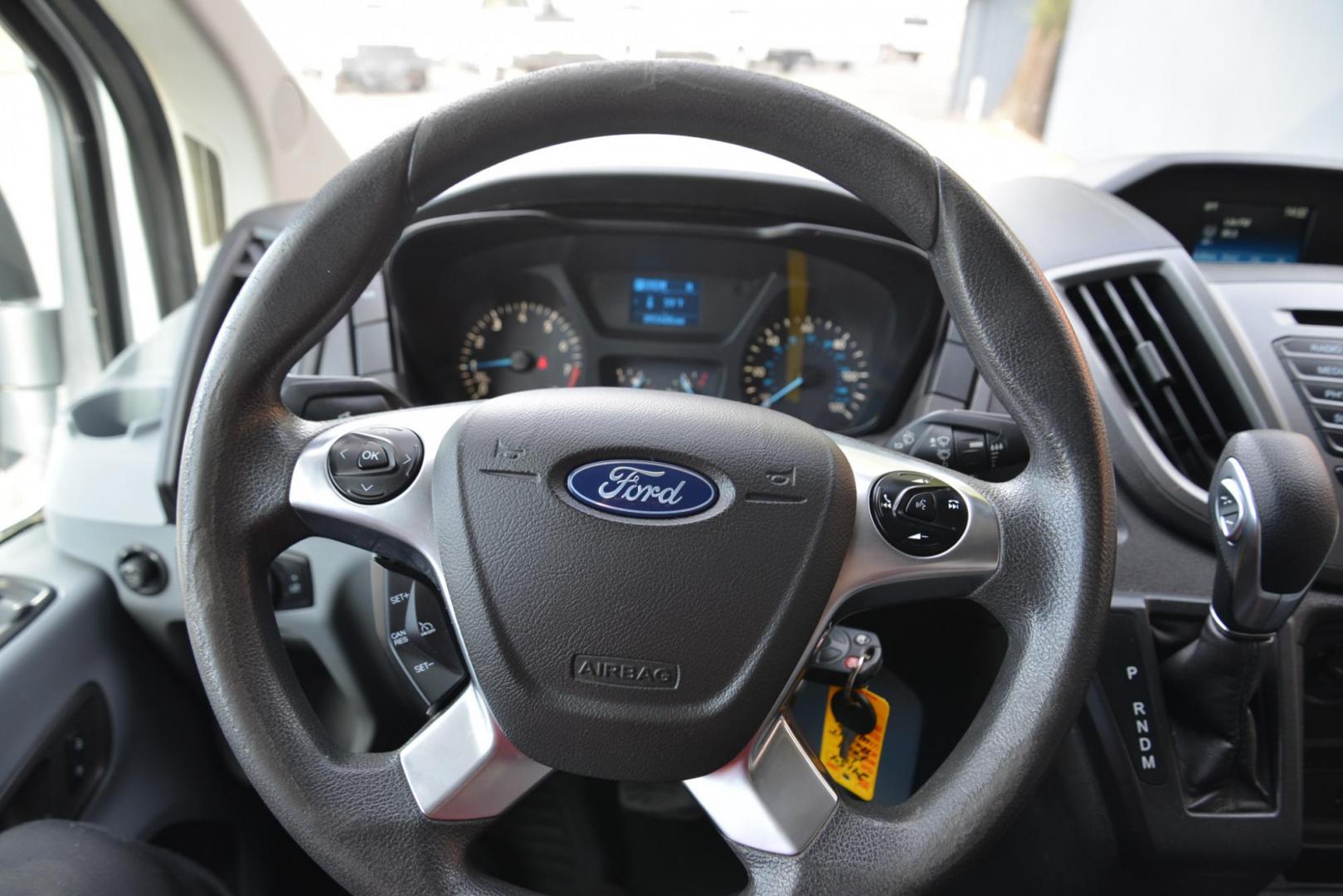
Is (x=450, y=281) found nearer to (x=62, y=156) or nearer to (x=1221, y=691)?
(x=62, y=156)

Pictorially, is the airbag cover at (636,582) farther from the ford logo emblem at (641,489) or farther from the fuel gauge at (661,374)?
the fuel gauge at (661,374)

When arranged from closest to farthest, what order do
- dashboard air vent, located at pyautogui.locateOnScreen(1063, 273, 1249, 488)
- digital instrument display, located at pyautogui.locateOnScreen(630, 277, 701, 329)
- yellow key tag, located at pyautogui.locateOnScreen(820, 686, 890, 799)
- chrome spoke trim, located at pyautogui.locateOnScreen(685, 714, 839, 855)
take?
chrome spoke trim, located at pyautogui.locateOnScreen(685, 714, 839, 855) < yellow key tag, located at pyautogui.locateOnScreen(820, 686, 890, 799) < dashboard air vent, located at pyautogui.locateOnScreen(1063, 273, 1249, 488) < digital instrument display, located at pyautogui.locateOnScreen(630, 277, 701, 329)

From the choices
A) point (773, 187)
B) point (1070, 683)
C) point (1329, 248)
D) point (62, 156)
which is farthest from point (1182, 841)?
point (62, 156)

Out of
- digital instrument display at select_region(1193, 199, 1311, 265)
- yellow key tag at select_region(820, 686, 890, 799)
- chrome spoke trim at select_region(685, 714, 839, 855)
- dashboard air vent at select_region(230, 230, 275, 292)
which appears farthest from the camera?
digital instrument display at select_region(1193, 199, 1311, 265)

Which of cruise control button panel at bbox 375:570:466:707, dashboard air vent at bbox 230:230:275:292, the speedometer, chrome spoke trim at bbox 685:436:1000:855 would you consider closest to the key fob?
chrome spoke trim at bbox 685:436:1000:855

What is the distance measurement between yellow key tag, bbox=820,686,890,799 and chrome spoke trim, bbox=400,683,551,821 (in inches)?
15.6

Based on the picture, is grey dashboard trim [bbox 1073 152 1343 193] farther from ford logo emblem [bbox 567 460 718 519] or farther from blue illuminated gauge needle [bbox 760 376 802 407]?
ford logo emblem [bbox 567 460 718 519]

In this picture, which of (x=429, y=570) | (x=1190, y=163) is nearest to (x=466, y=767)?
(x=429, y=570)

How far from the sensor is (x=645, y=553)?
2.41 ft

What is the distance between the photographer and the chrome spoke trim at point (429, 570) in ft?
2.34

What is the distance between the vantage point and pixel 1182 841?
110 cm

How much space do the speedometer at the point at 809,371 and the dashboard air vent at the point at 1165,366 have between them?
0.38 m

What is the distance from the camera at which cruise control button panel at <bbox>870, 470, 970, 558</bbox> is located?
764mm

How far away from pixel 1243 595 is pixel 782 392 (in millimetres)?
860
